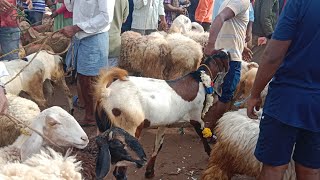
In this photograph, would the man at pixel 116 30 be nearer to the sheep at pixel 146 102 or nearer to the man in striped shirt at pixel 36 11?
the sheep at pixel 146 102

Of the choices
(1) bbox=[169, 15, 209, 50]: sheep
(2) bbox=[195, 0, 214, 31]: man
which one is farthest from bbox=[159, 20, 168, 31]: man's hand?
(2) bbox=[195, 0, 214, 31]: man

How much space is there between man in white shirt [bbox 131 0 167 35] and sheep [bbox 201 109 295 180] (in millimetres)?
3502

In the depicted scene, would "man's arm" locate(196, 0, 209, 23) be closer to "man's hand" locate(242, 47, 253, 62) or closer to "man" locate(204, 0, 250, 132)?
"man's hand" locate(242, 47, 253, 62)

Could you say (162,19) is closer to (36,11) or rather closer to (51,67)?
(36,11)

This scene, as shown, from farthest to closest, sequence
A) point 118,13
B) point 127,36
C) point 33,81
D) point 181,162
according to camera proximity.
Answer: point 127,36
point 118,13
point 33,81
point 181,162

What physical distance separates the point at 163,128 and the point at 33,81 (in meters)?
1.87

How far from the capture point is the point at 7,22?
17.3 ft

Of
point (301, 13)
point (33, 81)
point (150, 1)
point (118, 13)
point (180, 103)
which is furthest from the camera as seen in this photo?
point (150, 1)

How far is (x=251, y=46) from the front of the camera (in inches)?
327

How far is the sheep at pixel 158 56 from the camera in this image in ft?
19.9

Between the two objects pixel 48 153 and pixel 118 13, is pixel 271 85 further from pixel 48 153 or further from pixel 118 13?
pixel 118 13

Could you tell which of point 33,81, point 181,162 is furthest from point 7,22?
point 181,162

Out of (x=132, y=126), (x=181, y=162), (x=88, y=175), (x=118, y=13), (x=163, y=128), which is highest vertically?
(x=118, y=13)

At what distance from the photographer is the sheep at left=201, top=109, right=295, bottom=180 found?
3.55 meters
